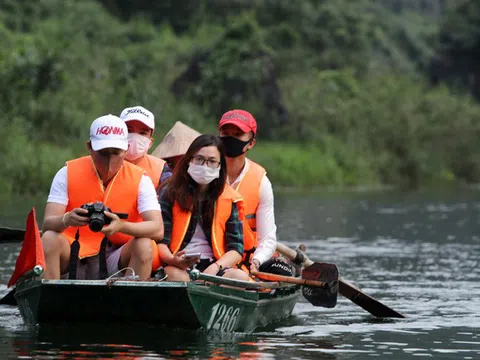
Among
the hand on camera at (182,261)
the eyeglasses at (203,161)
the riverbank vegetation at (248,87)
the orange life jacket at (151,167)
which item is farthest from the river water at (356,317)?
the riverbank vegetation at (248,87)

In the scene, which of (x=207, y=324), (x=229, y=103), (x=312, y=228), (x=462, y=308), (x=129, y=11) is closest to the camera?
(x=207, y=324)

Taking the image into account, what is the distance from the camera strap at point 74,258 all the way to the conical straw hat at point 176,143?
108 inches

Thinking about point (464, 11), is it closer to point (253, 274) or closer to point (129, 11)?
point (129, 11)

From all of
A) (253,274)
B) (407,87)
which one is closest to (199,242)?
(253,274)

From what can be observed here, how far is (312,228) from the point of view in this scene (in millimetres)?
22750

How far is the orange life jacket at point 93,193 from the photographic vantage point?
955 cm

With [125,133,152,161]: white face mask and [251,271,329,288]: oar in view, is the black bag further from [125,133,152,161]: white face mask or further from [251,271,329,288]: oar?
[125,133,152,161]: white face mask

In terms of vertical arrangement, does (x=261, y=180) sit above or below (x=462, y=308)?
above

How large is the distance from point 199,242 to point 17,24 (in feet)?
120

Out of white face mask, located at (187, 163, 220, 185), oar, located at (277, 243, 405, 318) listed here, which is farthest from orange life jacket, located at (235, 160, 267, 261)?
oar, located at (277, 243, 405, 318)

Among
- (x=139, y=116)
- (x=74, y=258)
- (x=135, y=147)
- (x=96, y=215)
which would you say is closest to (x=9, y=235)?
(x=135, y=147)

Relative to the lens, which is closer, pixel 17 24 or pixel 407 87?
pixel 17 24

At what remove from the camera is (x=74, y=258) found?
31.6ft

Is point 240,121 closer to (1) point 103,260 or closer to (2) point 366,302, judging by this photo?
(1) point 103,260
